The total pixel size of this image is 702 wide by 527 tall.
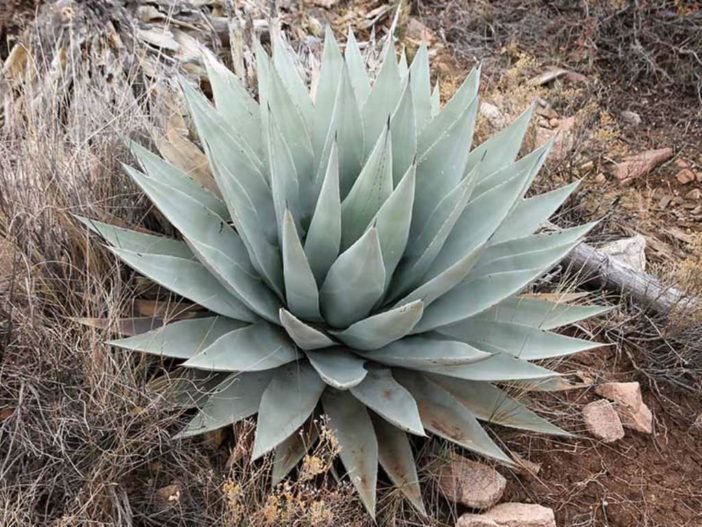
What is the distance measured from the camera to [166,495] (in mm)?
1879

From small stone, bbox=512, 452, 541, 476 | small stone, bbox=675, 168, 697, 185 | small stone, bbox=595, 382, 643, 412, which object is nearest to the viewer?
small stone, bbox=512, 452, 541, 476

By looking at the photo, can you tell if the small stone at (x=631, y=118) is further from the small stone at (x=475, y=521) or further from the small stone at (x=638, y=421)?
the small stone at (x=475, y=521)

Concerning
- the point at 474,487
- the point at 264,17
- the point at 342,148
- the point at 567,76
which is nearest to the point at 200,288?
the point at 342,148

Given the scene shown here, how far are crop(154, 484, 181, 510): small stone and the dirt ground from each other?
0.5 inches

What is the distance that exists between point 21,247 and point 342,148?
1.03 metres

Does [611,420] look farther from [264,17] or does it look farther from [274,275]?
[264,17]

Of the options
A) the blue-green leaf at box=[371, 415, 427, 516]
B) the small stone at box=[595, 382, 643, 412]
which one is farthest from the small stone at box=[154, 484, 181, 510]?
the small stone at box=[595, 382, 643, 412]

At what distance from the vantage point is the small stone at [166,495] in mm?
1842

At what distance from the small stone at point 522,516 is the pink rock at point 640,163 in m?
2.52

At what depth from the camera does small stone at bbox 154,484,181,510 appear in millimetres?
1842

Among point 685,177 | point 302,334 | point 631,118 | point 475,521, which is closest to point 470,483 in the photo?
point 475,521

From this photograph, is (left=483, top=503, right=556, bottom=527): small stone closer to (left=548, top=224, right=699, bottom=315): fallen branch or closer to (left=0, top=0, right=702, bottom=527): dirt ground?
(left=0, top=0, right=702, bottom=527): dirt ground

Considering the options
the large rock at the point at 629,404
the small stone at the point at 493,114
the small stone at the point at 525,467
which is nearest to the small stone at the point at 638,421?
the large rock at the point at 629,404

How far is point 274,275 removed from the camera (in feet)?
6.57
